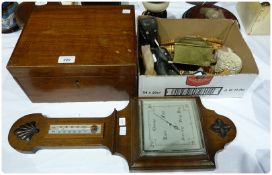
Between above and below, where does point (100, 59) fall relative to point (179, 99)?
above

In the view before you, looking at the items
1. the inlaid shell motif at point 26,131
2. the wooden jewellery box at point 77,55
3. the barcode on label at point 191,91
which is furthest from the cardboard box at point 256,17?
the inlaid shell motif at point 26,131

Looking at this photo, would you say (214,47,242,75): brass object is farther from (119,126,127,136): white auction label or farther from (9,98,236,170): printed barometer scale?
(119,126,127,136): white auction label

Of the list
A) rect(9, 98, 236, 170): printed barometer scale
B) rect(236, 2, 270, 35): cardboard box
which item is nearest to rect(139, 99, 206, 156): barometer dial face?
rect(9, 98, 236, 170): printed barometer scale

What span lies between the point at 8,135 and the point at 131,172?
355mm

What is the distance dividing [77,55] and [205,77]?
354 millimetres

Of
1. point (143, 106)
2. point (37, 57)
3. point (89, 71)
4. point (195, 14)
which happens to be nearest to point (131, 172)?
point (143, 106)

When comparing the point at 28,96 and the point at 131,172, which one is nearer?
the point at 131,172

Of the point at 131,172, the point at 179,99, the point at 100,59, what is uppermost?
the point at 100,59

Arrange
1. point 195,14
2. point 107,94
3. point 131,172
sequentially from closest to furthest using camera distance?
point 131,172, point 107,94, point 195,14

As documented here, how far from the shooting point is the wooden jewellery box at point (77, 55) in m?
0.72

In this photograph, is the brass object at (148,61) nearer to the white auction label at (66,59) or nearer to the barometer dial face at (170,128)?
the barometer dial face at (170,128)

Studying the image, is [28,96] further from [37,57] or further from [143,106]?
[143,106]

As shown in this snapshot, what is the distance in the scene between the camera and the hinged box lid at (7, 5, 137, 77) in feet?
2.36

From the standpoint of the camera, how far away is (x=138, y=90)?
0.80 meters
